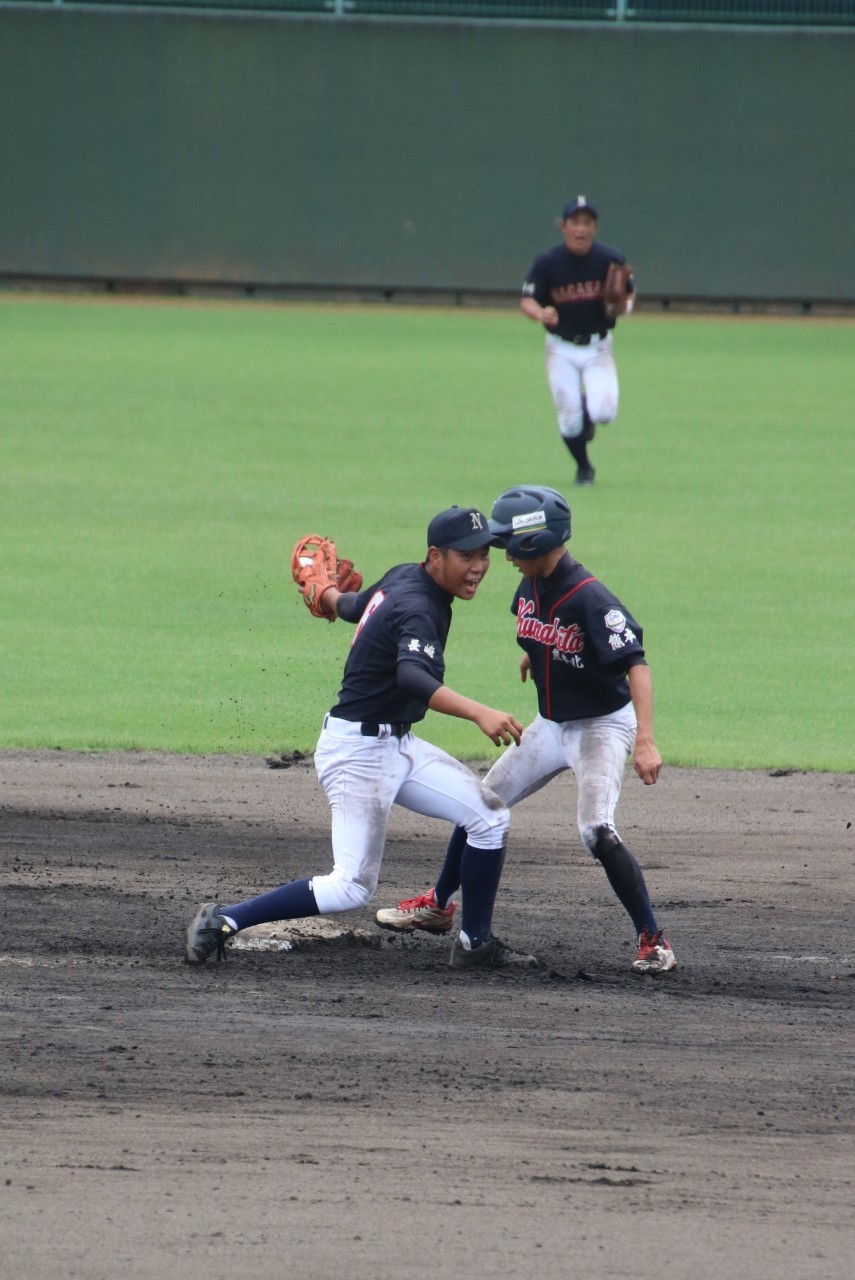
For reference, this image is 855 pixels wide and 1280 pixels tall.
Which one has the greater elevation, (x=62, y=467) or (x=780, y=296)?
(x=780, y=296)

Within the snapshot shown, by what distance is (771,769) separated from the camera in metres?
8.61

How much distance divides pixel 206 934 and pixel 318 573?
1.37 metres

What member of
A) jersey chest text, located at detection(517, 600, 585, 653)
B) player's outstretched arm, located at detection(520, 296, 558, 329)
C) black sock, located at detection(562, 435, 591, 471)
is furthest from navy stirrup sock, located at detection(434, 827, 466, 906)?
player's outstretched arm, located at detection(520, 296, 558, 329)

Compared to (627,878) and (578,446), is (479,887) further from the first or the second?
(578,446)

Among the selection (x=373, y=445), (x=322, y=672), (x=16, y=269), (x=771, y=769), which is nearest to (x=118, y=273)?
(x=16, y=269)

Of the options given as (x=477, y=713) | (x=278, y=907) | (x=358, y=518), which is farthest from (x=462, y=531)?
(x=358, y=518)

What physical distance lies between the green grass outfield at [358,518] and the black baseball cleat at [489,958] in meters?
2.95

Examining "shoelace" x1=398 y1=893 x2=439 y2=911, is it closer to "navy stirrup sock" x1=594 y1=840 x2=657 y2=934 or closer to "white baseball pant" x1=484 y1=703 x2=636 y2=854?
"white baseball pant" x1=484 y1=703 x2=636 y2=854

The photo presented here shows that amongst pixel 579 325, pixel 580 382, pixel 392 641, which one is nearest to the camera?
pixel 392 641

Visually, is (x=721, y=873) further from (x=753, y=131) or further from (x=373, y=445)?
(x=753, y=131)

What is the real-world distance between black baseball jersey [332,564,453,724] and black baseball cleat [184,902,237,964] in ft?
2.65

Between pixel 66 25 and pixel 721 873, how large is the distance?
2869 cm

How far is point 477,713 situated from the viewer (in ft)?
17.5

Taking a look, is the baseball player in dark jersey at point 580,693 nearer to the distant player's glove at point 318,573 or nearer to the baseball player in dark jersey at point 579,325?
the distant player's glove at point 318,573
